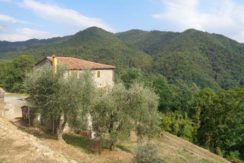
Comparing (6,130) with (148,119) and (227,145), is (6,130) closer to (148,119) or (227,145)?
(148,119)

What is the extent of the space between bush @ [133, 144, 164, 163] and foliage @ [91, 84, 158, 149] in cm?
880

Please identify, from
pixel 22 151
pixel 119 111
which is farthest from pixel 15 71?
pixel 22 151

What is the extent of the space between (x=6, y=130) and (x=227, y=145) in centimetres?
5190

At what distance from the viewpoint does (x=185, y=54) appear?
17788 cm

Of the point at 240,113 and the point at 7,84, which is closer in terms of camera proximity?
the point at 240,113

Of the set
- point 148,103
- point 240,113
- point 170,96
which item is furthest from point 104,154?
point 170,96

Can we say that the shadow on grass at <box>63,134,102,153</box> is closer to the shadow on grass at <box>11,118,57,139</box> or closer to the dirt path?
the shadow on grass at <box>11,118,57,139</box>

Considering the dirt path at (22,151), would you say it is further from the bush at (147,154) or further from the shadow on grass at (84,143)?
the shadow on grass at (84,143)

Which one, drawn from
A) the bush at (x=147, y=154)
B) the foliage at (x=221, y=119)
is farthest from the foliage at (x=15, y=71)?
the bush at (x=147, y=154)

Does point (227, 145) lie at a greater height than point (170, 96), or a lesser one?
lesser

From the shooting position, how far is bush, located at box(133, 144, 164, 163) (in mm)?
27125

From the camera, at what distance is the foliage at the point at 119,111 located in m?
36.1

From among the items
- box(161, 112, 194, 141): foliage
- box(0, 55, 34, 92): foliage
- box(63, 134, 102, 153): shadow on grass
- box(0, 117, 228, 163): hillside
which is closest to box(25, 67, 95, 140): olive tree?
box(0, 117, 228, 163): hillside

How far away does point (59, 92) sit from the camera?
33219 millimetres
